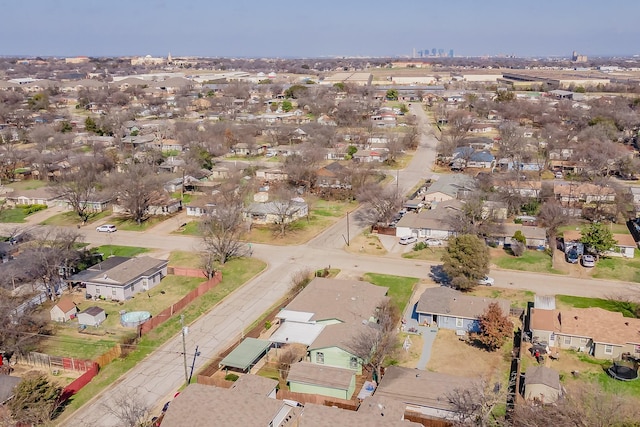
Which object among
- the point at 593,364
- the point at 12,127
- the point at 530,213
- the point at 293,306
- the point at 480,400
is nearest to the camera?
the point at 480,400

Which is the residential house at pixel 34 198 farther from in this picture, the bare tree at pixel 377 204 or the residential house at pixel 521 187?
the residential house at pixel 521 187

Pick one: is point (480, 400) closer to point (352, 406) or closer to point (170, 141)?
point (352, 406)

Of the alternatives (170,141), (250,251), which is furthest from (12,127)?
(250,251)

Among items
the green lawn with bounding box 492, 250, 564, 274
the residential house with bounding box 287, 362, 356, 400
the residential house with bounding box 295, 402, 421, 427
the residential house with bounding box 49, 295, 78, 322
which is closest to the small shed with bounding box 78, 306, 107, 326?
the residential house with bounding box 49, 295, 78, 322

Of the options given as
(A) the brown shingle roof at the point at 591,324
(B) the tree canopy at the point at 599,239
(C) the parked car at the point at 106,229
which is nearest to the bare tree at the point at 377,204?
(B) the tree canopy at the point at 599,239

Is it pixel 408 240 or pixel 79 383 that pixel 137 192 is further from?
pixel 79 383

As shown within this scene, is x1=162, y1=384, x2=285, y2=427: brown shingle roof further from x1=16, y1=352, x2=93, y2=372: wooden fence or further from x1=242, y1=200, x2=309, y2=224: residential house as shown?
x1=242, y1=200, x2=309, y2=224: residential house
